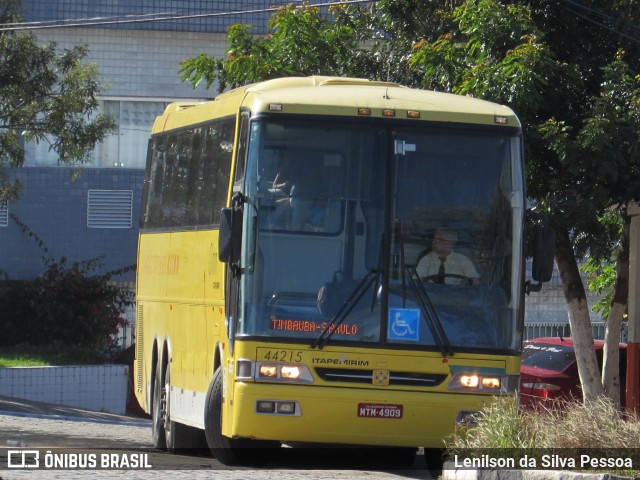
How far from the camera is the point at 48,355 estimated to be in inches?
894

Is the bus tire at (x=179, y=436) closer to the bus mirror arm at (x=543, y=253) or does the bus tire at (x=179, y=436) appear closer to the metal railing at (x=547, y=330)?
the bus mirror arm at (x=543, y=253)

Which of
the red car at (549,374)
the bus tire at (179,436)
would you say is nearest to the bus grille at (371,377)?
the bus tire at (179,436)

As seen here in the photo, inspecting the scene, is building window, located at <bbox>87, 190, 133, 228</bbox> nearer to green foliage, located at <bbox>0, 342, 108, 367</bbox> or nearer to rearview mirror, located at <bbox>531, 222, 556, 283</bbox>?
green foliage, located at <bbox>0, 342, 108, 367</bbox>

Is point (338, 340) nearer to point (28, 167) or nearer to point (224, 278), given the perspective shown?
point (224, 278)

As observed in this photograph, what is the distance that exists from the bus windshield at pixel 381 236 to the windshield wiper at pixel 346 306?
0.01 metres

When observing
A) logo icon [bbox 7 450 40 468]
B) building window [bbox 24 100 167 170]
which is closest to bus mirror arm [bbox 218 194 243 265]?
logo icon [bbox 7 450 40 468]

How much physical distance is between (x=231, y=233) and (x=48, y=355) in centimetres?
1278

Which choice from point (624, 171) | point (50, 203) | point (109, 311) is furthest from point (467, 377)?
point (50, 203)

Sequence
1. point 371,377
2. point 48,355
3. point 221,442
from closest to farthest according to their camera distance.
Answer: point 371,377 → point 221,442 → point 48,355

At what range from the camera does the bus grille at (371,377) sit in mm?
10656

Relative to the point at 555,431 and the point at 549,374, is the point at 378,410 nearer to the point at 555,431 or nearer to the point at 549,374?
the point at 555,431

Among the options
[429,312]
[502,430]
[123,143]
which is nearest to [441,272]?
[429,312]

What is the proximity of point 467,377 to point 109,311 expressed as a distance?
14624 mm

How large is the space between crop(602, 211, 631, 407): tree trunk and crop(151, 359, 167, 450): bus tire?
6.29 m
